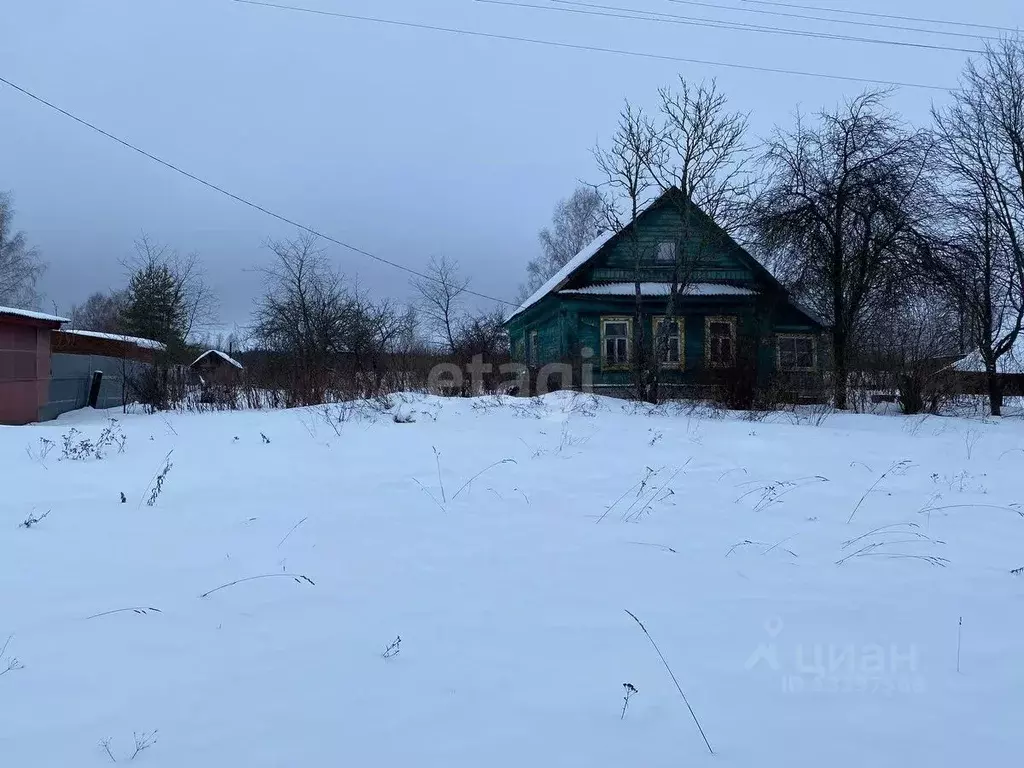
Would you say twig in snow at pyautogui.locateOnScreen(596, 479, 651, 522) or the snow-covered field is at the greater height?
twig in snow at pyautogui.locateOnScreen(596, 479, 651, 522)

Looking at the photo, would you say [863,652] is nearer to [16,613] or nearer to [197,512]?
[16,613]

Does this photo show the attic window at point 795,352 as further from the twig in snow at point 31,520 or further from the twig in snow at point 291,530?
the twig in snow at point 31,520

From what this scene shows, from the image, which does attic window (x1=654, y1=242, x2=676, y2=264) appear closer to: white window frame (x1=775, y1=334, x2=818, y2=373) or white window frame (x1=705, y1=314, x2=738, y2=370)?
white window frame (x1=705, y1=314, x2=738, y2=370)

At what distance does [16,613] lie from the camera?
2.64m

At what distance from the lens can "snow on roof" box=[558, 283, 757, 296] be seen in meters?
17.3

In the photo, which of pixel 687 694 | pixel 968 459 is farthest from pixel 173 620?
pixel 968 459

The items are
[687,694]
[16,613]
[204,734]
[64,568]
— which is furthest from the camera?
[64,568]

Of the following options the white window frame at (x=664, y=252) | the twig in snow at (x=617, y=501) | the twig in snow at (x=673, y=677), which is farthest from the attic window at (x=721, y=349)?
the twig in snow at (x=673, y=677)

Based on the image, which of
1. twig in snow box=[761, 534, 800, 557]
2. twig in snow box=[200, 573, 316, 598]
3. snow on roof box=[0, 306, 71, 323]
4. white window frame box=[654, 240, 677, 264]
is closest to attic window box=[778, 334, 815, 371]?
white window frame box=[654, 240, 677, 264]

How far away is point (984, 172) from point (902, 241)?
2192 millimetres

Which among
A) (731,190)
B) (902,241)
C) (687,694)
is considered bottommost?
(687,694)

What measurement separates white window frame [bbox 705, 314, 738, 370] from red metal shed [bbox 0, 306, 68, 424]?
14.5 meters

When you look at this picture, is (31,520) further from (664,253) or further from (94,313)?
(94,313)

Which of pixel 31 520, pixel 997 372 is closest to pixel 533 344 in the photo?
pixel 997 372
